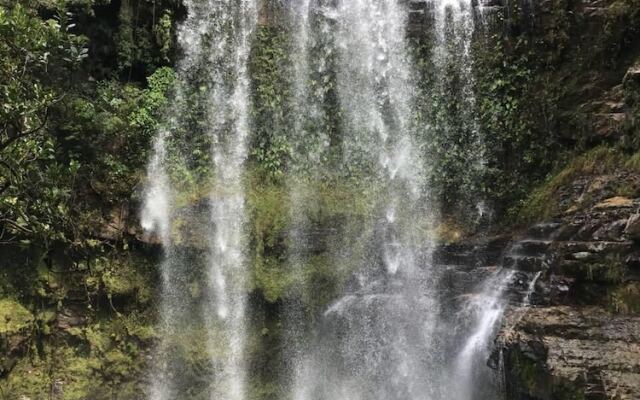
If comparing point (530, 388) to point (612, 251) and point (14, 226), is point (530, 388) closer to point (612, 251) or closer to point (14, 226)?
point (612, 251)

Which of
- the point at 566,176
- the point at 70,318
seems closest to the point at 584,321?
the point at 566,176

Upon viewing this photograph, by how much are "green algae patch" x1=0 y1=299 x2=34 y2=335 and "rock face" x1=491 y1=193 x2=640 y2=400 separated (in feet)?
25.0

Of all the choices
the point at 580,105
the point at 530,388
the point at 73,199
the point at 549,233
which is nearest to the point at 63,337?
the point at 73,199

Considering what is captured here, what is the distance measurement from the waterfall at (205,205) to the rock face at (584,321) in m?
5.28

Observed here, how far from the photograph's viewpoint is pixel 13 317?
9367mm

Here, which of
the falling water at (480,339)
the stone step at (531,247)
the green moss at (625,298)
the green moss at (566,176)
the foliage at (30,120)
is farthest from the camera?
Answer: the green moss at (566,176)

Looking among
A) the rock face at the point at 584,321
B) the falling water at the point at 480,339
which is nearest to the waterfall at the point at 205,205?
the falling water at the point at 480,339

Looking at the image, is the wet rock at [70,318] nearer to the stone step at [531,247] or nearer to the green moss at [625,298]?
the stone step at [531,247]

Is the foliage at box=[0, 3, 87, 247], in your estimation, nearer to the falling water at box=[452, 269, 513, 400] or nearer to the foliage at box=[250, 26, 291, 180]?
the falling water at box=[452, 269, 513, 400]

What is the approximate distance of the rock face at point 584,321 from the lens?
6274mm

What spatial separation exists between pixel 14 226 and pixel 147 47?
826 cm

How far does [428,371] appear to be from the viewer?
9.59 m

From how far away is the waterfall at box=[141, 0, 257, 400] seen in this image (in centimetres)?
1045

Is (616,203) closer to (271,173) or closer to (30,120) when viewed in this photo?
(271,173)
